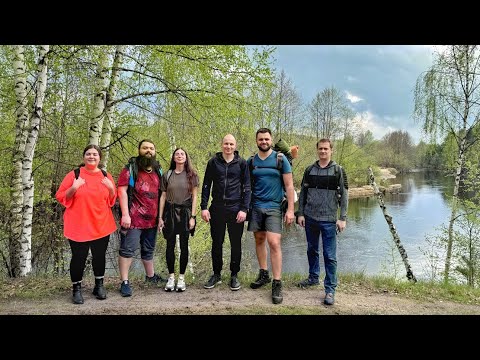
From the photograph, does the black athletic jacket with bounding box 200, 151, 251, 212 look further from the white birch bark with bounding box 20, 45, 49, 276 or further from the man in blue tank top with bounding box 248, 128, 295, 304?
the white birch bark with bounding box 20, 45, 49, 276

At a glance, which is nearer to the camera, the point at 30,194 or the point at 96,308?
the point at 96,308

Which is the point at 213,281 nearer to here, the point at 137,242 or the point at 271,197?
the point at 137,242

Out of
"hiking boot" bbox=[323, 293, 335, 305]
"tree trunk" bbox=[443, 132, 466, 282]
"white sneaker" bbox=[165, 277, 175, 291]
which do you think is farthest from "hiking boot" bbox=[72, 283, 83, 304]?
"tree trunk" bbox=[443, 132, 466, 282]

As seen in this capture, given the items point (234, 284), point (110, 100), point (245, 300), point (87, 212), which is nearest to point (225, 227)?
point (234, 284)

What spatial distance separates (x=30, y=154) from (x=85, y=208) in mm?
2339

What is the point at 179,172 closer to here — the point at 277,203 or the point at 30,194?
the point at 277,203

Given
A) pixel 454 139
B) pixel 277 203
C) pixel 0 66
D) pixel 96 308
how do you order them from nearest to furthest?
pixel 96 308 → pixel 277 203 → pixel 0 66 → pixel 454 139

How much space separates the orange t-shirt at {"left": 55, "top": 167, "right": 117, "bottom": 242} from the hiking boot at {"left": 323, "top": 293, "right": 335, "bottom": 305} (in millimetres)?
2788

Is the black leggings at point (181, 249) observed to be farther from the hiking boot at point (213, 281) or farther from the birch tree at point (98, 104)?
the birch tree at point (98, 104)

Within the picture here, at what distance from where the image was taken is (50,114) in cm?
671
